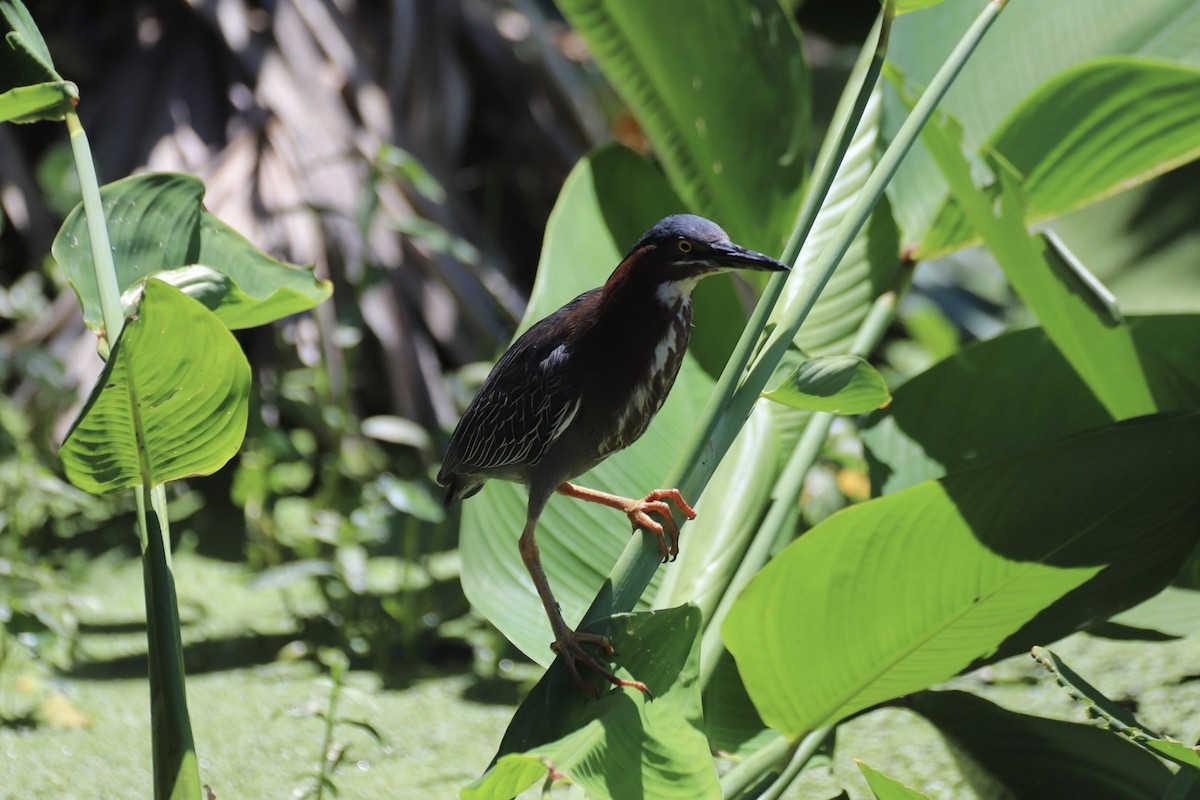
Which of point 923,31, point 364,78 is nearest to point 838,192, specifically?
point 923,31

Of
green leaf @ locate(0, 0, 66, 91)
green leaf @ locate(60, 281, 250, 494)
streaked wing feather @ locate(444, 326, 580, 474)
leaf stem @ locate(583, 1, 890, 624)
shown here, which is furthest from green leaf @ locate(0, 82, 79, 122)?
leaf stem @ locate(583, 1, 890, 624)

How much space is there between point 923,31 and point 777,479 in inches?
29.9

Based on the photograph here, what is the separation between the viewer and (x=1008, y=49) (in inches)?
71.9

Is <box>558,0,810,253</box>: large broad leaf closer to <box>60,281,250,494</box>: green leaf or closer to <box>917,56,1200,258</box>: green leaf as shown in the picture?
<box>917,56,1200,258</box>: green leaf

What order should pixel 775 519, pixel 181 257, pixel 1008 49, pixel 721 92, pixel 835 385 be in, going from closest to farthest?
1. pixel 835 385
2. pixel 181 257
3. pixel 775 519
4. pixel 721 92
5. pixel 1008 49

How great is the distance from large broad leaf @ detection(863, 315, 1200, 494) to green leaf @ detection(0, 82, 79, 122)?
112 centimetres

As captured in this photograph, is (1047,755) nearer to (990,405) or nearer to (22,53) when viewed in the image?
(990,405)

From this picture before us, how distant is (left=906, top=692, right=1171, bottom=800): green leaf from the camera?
1.39 m

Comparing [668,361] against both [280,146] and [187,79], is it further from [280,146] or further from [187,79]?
[187,79]

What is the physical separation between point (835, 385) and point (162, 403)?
0.62m

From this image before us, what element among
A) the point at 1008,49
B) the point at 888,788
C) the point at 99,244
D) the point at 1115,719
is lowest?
the point at 888,788

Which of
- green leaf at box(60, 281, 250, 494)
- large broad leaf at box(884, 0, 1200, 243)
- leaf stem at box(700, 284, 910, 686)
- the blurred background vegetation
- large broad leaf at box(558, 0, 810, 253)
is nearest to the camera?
green leaf at box(60, 281, 250, 494)

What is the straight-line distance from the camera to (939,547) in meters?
1.28

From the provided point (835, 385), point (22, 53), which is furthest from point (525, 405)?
point (22, 53)
